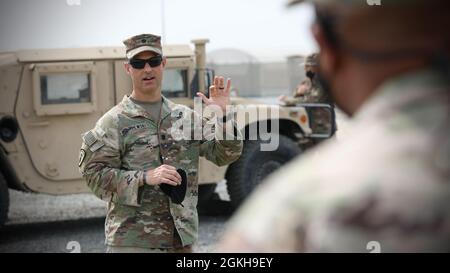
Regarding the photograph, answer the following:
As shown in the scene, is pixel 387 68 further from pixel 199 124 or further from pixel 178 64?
pixel 178 64

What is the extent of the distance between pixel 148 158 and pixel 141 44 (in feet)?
1.74

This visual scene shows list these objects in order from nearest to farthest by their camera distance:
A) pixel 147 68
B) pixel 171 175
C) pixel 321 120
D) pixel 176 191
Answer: pixel 171 175 → pixel 176 191 → pixel 147 68 → pixel 321 120

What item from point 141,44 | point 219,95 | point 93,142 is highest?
point 141,44

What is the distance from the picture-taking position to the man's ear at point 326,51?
128 cm

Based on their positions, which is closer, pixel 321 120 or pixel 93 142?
pixel 93 142

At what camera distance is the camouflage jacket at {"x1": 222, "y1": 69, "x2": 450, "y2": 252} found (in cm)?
114

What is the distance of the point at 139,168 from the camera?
146 inches

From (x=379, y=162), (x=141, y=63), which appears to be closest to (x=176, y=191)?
(x=141, y=63)

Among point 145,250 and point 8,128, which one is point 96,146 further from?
point 8,128

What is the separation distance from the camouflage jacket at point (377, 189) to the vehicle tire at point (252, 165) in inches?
291

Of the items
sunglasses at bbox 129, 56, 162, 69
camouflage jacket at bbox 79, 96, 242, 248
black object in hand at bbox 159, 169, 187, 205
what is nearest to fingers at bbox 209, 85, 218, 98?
camouflage jacket at bbox 79, 96, 242, 248

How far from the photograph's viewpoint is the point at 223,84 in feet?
12.8

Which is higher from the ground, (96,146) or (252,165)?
(96,146)
